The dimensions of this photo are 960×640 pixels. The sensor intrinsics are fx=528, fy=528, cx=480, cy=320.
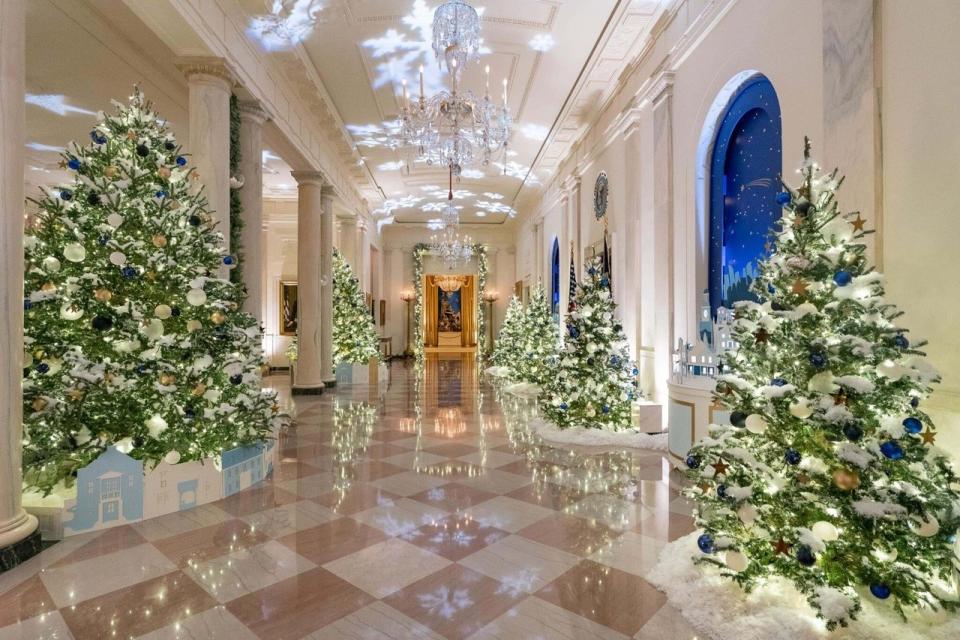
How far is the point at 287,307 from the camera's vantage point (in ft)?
48.1

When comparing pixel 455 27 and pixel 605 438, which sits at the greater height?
pixel 455 27

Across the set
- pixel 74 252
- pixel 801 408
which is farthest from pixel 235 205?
pixel 801 408

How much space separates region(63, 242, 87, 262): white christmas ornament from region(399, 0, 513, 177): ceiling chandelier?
3100mm

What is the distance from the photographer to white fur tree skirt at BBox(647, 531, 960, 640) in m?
2.10

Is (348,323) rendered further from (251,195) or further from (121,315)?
(121,315)

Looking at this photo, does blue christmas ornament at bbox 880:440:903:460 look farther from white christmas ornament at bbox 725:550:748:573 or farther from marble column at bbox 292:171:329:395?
marble column at bbox 292:171:329:395

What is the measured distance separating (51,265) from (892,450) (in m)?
4.96

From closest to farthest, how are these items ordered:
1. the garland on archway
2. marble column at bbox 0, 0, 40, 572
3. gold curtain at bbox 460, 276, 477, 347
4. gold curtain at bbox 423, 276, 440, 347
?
1. marble column at bbox 0, 0, 40, 572
2. the garland on archway
3. gold curtain at bbox 423, 276, 440, 347
4. gold curtain at bbox 460, 276, 477, 347

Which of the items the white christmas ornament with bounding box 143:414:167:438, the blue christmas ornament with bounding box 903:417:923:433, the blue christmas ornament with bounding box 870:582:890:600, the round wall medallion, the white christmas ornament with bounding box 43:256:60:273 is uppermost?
the round wall medallion

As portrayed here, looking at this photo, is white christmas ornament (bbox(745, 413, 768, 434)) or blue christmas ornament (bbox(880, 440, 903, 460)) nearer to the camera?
blue christmas ornament (bbox(880, 440, 903, 460))

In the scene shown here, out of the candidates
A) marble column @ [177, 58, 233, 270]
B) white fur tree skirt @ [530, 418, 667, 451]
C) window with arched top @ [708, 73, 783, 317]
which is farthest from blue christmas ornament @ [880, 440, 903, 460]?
marble column @ [177, 58, 233, 270]

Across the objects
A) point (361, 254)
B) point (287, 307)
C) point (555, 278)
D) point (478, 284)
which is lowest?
point (287, 307)

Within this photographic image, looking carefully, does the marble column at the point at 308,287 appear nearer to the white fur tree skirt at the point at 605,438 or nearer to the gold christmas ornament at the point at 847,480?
the white fur tree skirt at the point at 605,438

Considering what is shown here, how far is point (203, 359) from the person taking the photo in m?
3.94
